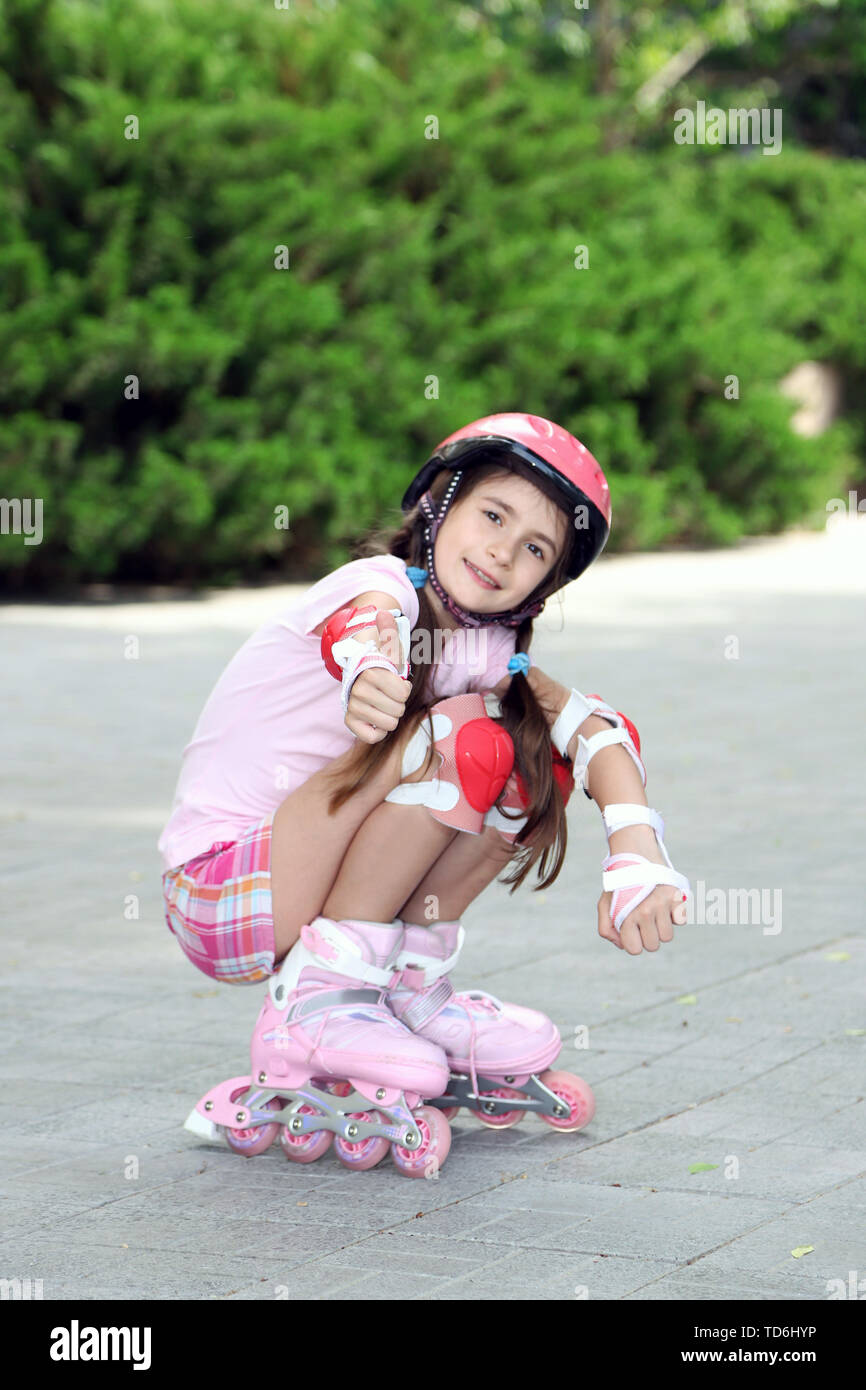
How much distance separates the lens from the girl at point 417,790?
3.37 m

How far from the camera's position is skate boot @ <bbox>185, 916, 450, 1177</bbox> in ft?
11.2

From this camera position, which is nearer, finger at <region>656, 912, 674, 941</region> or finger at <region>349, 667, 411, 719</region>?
finger at <region>349, 667, 411, 719</region>

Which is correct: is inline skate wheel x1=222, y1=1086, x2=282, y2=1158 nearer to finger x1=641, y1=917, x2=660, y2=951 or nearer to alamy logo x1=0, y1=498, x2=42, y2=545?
finger x1=641, y1=917, x2=660, y2=951

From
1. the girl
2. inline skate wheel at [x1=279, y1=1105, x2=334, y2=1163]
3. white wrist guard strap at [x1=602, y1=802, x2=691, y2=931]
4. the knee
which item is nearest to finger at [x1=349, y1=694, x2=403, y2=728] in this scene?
the girl

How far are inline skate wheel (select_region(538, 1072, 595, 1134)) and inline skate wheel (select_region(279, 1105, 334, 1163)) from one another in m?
0.42

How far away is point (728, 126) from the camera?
25391mm

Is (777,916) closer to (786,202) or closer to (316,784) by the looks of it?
(316,784)

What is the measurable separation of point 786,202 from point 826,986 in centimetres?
1655

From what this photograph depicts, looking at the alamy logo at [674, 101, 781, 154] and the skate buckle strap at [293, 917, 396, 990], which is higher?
the alamy logo at [674, 101, 781, 154]


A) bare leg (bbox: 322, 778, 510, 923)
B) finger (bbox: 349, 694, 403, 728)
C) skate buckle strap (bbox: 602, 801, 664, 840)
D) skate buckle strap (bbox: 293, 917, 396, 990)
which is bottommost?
skate buckle strap (bbox: 293, 917, 396, 990)

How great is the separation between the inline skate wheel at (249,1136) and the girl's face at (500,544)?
94 centimetres

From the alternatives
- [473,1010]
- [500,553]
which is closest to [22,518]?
[473,1010]
